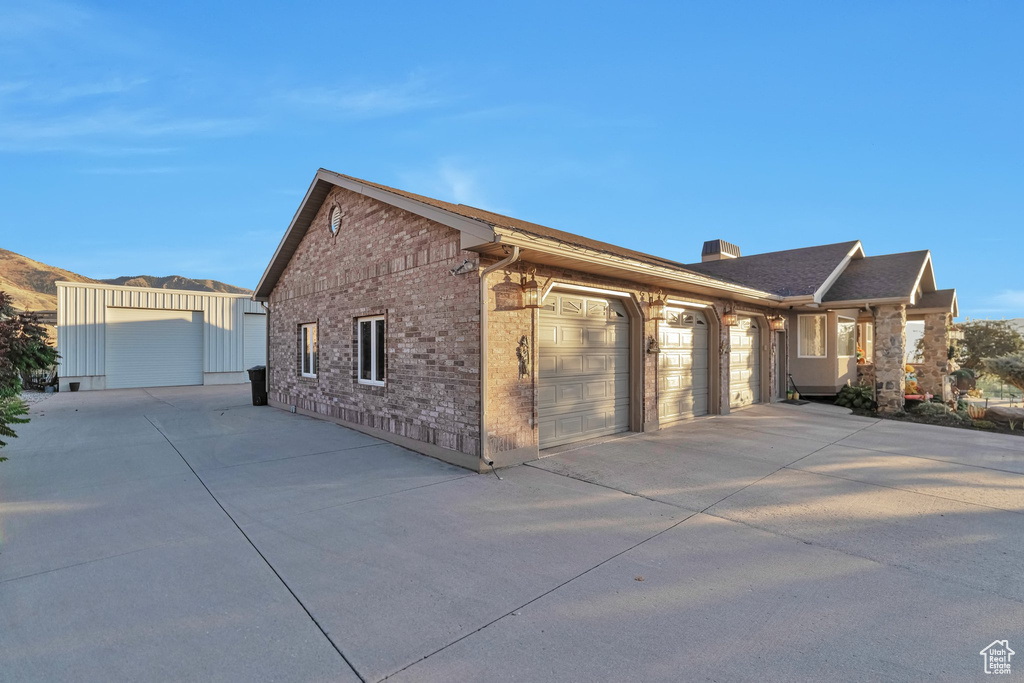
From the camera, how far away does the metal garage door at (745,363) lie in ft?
37.9

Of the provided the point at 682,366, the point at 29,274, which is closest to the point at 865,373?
the point at 682,366

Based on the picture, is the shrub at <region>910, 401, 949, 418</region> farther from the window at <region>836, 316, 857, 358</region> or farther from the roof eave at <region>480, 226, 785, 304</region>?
the roof eave at <region>480, 226, 785, 304</region>

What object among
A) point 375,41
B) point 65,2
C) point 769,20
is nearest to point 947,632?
point 769,20

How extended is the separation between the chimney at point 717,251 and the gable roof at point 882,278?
4.70 m

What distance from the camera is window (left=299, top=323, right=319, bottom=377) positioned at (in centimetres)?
1079

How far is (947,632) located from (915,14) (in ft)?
37.7

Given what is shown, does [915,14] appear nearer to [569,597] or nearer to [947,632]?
[947,632]

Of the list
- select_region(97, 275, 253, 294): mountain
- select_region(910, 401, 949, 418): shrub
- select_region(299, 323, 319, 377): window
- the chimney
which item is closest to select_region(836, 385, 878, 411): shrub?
select_region(910, 401, 949, 418): shrub

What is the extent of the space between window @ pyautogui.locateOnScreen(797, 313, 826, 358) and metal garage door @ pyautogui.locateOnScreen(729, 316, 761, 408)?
208cm

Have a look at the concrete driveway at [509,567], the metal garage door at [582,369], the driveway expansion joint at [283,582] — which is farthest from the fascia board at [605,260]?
the driveway expansion joint at [283,582]

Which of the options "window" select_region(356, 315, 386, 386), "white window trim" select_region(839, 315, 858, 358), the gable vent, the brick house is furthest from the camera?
"white window trim" select_region(839, 315, 858, 358)

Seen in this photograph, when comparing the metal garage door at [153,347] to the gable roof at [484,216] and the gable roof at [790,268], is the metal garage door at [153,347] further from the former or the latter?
the gable roof at [790,268]

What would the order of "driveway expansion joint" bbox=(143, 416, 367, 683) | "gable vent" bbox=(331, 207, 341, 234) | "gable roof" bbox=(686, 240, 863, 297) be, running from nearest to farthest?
"driveway expansion joint" bbox=(143, 416, 367, 683) → "gable vent" bbox=(331, 207, 341, 234) → "gable roof" bbox=(686, 240, 863, 297)

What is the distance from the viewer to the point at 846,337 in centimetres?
1376
